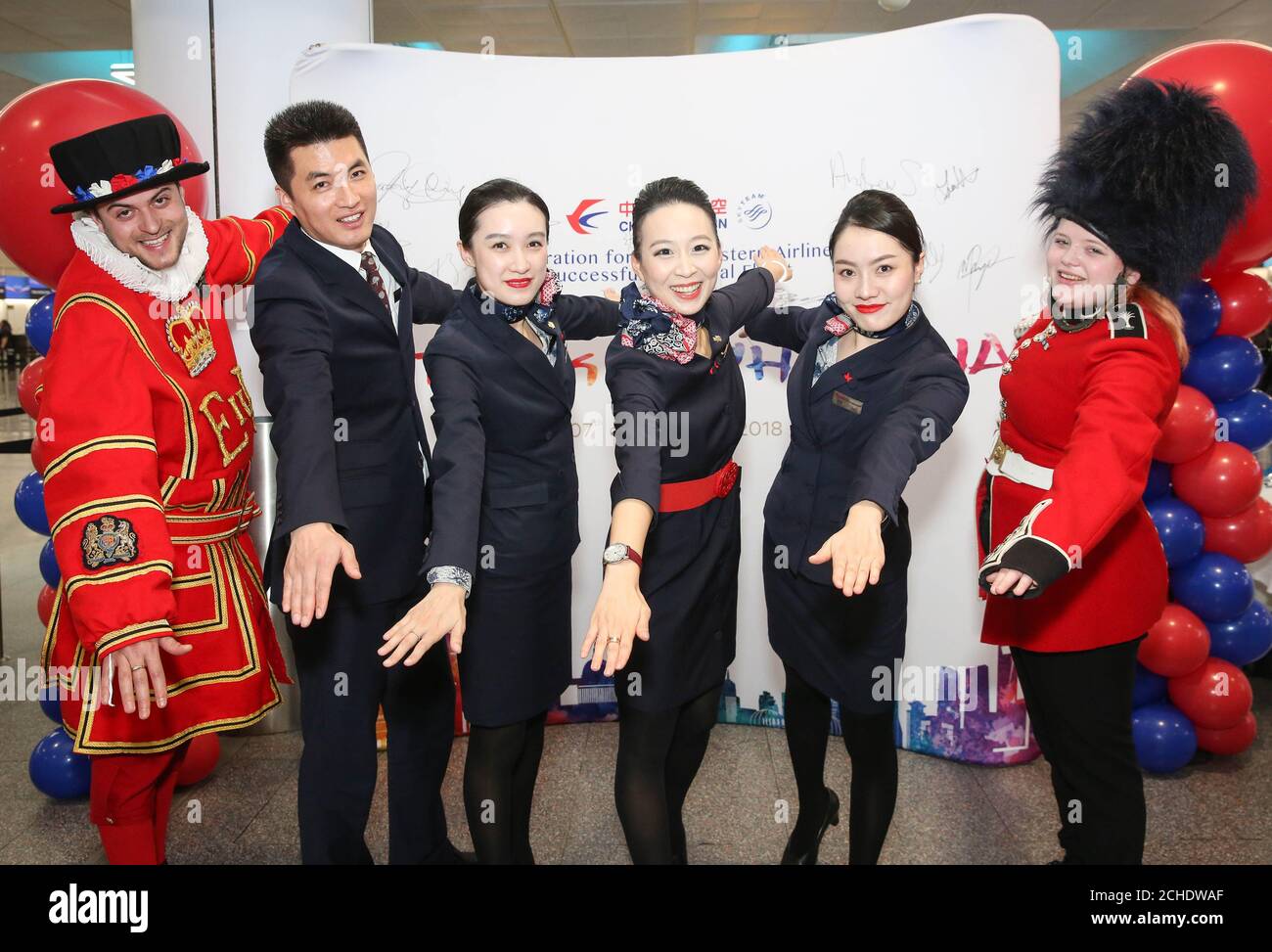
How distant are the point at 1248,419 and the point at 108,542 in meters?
3.01

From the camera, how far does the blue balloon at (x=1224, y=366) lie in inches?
100.0

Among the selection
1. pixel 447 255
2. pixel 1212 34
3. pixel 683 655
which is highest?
pixel 1212 34

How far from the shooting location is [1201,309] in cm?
252

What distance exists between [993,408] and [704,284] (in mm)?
1411

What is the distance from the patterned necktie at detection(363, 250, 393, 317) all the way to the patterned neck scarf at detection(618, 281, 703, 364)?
1.63ft

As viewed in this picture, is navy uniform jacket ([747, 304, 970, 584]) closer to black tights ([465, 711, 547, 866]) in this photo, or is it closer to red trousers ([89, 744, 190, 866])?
black tights ([465, 711, 547, 866])

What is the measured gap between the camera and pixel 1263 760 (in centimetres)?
278

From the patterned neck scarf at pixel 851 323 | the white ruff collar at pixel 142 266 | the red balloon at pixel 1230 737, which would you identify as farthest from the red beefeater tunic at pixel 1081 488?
the white ruff collar at pixel 142 266

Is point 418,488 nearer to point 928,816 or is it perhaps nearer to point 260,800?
point 260,800

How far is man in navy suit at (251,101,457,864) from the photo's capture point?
159 centimetres

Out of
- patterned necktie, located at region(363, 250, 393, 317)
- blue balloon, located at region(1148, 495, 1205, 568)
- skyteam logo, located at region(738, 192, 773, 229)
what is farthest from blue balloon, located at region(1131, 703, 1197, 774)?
patterned necktie, located at region(363, 250, 393, 317)

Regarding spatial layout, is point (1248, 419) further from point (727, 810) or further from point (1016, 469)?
point (727, 810)
